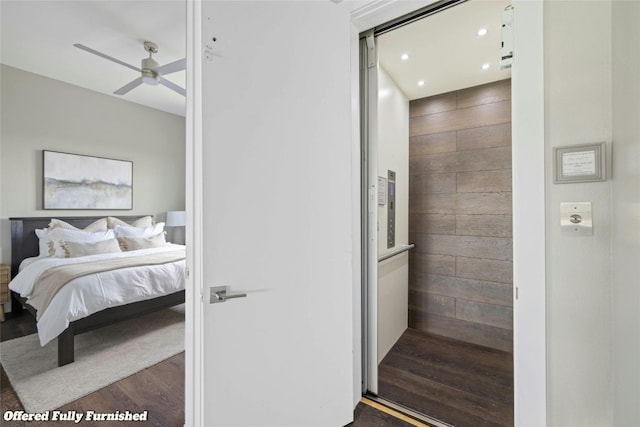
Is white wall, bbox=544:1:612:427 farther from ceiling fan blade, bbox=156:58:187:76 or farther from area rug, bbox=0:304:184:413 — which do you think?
ceiling fan blade, bbox=156:58:187:76

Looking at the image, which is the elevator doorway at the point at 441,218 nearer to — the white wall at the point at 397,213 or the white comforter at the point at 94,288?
the white wall at the point at 397,213

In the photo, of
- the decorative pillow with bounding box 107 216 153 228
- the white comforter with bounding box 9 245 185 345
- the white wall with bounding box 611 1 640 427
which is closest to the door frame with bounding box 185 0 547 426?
the white wall with bounding box 611 1 640 427

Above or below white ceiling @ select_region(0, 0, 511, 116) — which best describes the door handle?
below

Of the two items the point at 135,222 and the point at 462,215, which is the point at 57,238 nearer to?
the point at 135,222

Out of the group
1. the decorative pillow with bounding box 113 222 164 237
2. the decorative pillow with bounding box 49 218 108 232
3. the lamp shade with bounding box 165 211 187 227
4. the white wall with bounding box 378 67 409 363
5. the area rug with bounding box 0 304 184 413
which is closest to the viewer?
the area rug with bounding box 0 304 184 413

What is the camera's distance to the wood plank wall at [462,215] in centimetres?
251

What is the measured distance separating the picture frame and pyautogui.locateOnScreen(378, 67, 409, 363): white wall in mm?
1278

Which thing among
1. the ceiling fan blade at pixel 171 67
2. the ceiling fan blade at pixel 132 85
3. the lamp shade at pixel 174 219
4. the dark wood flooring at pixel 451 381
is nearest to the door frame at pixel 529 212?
the dark wood flooring at pixel 451 381

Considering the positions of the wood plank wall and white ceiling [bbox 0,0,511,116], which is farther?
the wood plank wall

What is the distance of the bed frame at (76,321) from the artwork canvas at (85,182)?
23 cm

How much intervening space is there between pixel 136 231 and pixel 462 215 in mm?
4247

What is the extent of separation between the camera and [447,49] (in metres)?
2.10

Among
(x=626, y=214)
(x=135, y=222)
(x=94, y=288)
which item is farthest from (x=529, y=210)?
(x=135, y=222)

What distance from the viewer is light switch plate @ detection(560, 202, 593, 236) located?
39.4 inches
